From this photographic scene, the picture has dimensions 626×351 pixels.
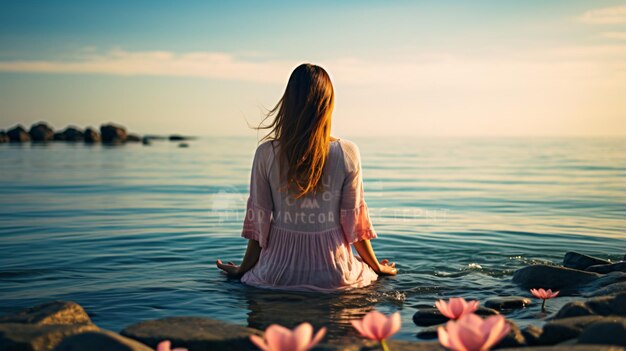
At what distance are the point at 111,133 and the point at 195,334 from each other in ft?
230

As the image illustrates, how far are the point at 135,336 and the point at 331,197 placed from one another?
222cm

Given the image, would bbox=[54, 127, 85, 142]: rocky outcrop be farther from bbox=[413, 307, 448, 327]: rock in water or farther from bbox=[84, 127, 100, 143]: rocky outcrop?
bbox=[413, 307, 448, 327]: rock in water

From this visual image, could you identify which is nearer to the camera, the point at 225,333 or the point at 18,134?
the point at 225,333

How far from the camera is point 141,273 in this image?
732 cm

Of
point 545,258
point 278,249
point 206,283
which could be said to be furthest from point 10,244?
point 545,258

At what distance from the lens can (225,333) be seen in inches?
165

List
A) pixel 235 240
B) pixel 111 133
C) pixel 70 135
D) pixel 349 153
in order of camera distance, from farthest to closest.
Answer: pixel 111 133
pixel 70 135
pixel 235 240
pixel 349 153

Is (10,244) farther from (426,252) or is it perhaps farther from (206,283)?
(426,252)

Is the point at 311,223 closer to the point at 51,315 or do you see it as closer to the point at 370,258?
the point at 370,258

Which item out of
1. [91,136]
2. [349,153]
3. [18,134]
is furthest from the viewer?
[91,136]

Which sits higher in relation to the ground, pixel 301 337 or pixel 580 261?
pixel 301 337

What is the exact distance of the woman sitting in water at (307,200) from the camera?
18.0 feet

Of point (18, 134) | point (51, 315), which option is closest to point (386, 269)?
point (51, 315)

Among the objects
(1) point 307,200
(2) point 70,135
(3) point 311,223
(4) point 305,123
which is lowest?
(3) point 311,223
